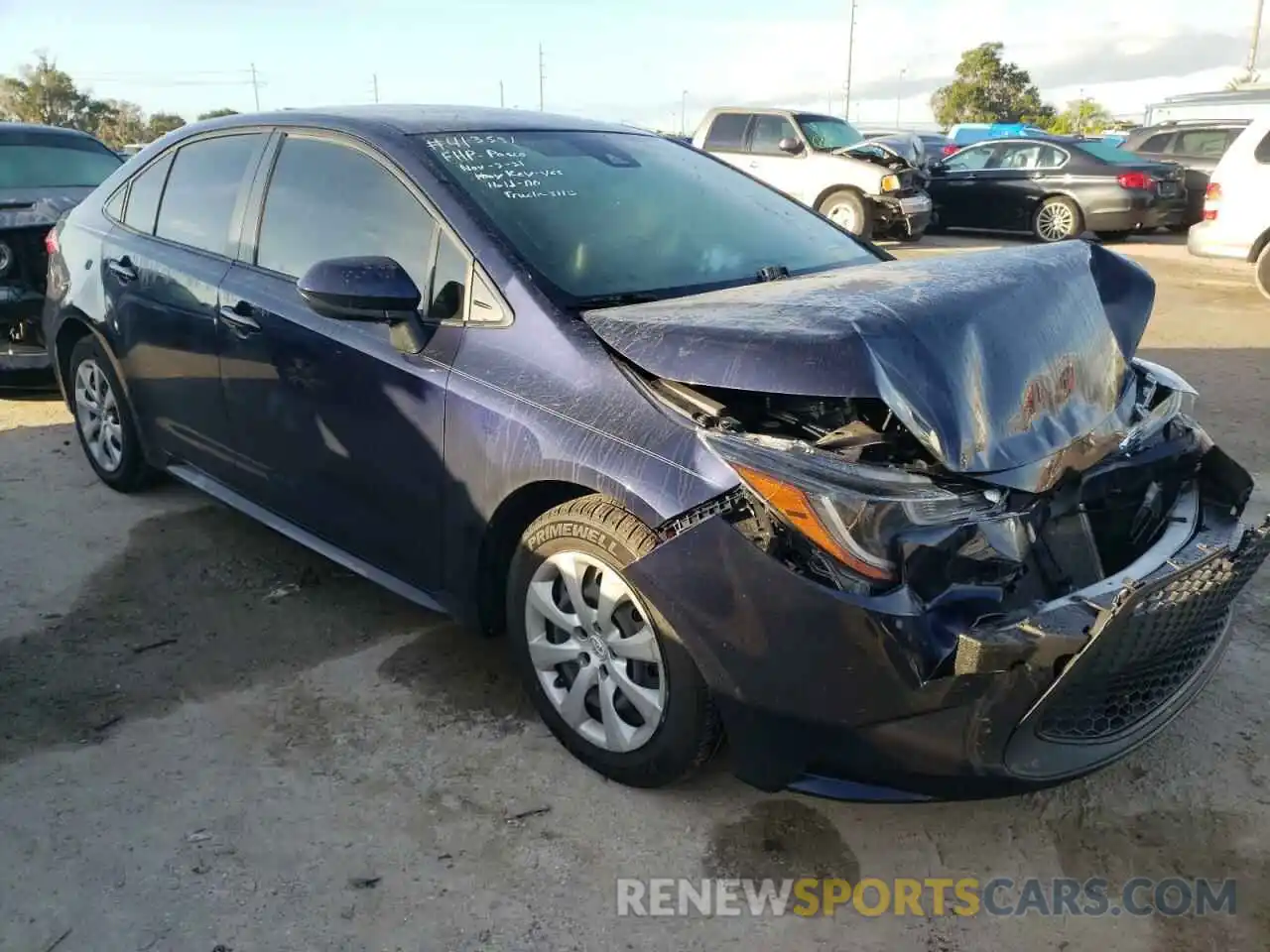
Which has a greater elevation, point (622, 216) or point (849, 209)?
point (622, 216)

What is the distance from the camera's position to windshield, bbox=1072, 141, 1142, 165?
1326 cm

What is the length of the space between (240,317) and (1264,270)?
30.5ft

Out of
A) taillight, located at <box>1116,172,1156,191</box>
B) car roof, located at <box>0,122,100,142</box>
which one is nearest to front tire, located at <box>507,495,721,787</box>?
car roof, located at <box>0,122,100,142</box>

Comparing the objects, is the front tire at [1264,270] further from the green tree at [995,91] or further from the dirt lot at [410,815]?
the green tree at [995,91]

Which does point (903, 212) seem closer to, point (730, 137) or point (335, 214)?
point (730, 137)

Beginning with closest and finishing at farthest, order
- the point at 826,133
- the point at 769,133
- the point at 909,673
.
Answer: the point at 909,673, the point at 769,133, the point at 826,133

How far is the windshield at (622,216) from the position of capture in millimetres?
2971

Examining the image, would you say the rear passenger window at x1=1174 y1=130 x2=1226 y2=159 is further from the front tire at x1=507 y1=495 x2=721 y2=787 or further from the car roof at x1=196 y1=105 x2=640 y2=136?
the front tire at x1=507 y1=495 x2=721 y2=787

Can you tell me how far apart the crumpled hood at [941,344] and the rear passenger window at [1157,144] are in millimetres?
13830

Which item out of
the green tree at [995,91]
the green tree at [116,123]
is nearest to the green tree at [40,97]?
the green tree at [116,123]

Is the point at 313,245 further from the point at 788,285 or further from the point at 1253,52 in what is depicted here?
the point at 1253,52

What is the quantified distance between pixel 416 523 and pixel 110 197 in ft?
8.78

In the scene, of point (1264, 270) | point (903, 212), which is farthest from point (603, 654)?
point (903, 212)

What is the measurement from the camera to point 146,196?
4.35 meters
